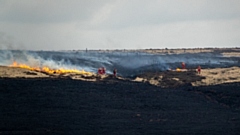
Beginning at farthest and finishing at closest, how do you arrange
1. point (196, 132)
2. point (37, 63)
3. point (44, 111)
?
1. point (37, 63)
2. point (44, 111)
3. point (196, 132)

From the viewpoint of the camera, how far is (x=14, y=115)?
2994cm

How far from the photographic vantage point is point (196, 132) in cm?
2714

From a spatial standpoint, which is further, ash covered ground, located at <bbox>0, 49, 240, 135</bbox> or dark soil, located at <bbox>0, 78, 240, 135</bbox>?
ash covered ground, located at <bbox>0, 49, 240, 135</bbox>

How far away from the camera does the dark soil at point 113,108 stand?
27613mm

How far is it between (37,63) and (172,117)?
31.0 meters

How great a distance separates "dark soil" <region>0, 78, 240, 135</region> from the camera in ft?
90.6

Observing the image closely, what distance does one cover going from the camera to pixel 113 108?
34469mm

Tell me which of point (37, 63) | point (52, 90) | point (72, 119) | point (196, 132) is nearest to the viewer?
point (196, 132)

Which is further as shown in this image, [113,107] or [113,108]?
[113,107]

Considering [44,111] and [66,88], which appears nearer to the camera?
[44,111]

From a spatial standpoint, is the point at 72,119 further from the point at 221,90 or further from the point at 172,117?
the point at 221,90

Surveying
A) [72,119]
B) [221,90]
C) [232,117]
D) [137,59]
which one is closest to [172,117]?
[232,117]

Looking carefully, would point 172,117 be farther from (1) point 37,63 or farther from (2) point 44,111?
(1) point 37,63

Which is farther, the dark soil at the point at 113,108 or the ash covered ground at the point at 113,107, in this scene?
the ash covered ground at the point at 113,107
